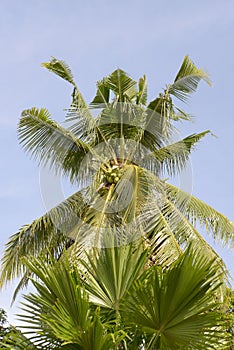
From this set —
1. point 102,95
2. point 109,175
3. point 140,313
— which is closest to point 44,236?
point 109,175

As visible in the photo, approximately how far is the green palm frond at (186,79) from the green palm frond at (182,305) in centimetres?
683

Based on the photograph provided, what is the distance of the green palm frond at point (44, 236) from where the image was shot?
11.6 metres

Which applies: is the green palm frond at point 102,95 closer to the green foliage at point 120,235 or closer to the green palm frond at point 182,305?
the green foliage at point 120,235

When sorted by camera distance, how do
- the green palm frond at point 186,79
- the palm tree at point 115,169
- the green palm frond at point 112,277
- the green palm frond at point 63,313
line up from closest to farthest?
1. the green palm frond at point 63,313
2. the green palm frond at point 112,277
3. the palm tree at point 115,169
4. the green palm frond at point 186,79

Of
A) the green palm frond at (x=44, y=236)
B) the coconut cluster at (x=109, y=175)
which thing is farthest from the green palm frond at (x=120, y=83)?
the green palm frond at (x=44, y=236)

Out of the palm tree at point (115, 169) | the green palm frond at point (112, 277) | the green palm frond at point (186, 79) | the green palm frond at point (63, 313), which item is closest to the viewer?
the green palm frond at point (63, 313)

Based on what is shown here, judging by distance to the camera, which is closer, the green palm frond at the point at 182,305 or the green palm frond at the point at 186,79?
the green palm frond at the point at 182,305

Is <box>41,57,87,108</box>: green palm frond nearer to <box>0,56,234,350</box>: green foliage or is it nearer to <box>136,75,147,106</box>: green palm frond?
<box>0,56,234,350</box>: green foliage

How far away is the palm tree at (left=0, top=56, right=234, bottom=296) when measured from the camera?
35.2ft

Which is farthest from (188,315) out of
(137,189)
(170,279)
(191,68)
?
(191,68)

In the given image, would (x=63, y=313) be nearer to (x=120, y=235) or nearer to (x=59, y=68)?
(x=120, y=235)

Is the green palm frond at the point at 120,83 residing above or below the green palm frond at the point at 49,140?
above

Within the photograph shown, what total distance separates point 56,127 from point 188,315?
6674mm

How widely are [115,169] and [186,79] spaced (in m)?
2.24
